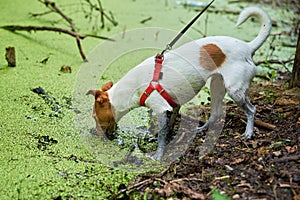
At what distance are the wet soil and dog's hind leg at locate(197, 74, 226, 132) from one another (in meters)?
0.16

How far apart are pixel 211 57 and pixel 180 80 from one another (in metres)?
0.23

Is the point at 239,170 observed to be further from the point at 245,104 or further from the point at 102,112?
the point at 102,112

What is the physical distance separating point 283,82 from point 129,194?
Answer: 2.28m

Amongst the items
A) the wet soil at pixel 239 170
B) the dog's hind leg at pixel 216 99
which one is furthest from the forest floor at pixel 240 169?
the dog's hind leg at pixel 216 99

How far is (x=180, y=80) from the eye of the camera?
7.59 ft

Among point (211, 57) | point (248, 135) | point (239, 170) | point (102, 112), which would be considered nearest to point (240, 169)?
point (239, 170)

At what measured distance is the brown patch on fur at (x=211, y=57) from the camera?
231 centimetres

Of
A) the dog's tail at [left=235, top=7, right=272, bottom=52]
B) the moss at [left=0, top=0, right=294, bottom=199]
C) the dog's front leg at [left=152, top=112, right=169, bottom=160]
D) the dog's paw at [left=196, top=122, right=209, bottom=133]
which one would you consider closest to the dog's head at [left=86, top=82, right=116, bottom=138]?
the moss at [left=0, top=0, right=294, bottom=199]

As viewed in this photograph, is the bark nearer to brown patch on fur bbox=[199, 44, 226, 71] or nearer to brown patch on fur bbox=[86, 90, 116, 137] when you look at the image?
brown patch on fur bbox=[199, 44, 226, 71]

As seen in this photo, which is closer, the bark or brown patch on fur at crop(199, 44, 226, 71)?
brown patch on fur at crop(199, 44, 226, 71)

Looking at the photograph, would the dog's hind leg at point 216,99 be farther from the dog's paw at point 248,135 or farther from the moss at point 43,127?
the moss at point 43,127

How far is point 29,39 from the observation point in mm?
4113

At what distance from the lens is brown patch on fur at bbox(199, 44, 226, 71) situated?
231 cm

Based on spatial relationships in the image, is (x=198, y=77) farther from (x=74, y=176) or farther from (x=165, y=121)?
(x=74, y=176)
